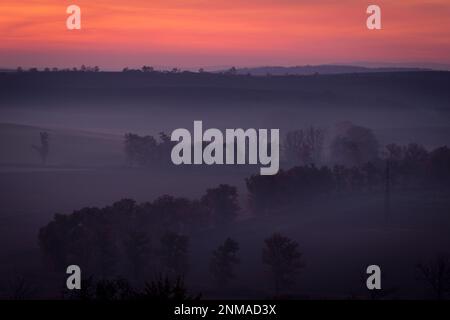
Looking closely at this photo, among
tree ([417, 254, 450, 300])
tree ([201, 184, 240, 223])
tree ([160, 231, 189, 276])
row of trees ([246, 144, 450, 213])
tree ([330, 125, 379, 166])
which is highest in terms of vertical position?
tree ([330, 125, 379, 166])

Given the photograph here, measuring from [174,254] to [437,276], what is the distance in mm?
14437

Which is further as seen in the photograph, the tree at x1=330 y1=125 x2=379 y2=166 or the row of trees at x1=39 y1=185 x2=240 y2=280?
the tree at x1=330 y1=125 x2=379 y2=166

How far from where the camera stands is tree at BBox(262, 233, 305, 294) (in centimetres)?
3825

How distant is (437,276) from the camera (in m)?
36.6

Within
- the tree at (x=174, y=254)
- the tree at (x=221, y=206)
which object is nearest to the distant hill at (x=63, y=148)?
the tree at (x=221, y=206)

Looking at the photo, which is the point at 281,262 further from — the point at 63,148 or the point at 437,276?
the point at 63,148

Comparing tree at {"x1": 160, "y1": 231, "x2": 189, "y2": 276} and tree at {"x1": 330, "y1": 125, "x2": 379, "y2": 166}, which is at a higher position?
tree at {"x1": 330, "y1": 125, "x2": 379, "y2": 166}

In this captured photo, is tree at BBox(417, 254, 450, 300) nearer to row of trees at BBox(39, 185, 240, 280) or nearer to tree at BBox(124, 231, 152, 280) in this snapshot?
row of trees at BBox(39, 185, 240, 280)

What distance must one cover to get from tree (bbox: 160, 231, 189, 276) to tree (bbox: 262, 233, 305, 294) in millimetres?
4673

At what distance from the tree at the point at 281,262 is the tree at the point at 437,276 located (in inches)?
268

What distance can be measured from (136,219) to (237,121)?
5352 inches

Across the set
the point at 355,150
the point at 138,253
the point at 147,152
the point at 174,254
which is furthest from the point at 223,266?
the point at 147,152

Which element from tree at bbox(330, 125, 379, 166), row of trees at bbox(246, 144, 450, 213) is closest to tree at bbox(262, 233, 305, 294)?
row of trees at bbox(246, 144, 450, 213)
